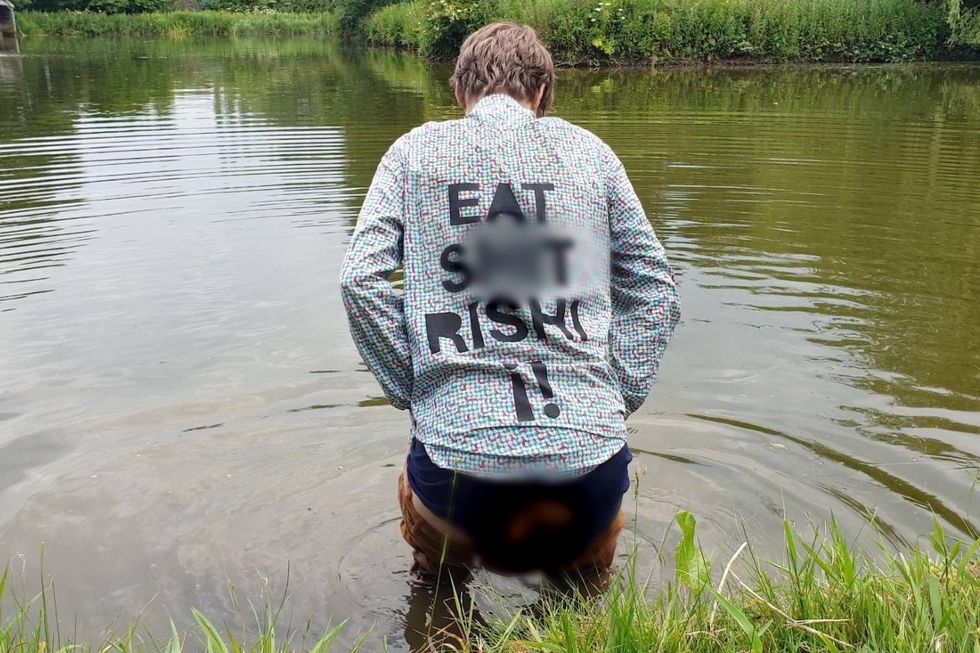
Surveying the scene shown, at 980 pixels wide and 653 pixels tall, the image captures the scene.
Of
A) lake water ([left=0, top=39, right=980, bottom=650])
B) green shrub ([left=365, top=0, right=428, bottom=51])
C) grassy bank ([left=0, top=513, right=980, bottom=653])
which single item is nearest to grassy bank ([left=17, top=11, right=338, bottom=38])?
green shrub ([left=365, top=0, right=428, bottom=51])

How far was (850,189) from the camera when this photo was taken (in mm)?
8680

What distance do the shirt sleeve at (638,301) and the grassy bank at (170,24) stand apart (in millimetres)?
48791

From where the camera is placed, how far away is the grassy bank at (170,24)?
47062 millimetres

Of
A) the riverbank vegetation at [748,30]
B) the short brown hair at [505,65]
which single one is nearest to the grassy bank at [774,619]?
the short brown hair at [505,65]

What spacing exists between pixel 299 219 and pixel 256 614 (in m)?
5.67

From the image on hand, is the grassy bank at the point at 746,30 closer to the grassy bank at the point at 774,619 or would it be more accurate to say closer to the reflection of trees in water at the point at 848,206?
the reflection of trees in water at the point at 848,206

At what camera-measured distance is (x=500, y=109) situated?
2381mm

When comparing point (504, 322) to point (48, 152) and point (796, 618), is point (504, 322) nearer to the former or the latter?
point (796, 618)

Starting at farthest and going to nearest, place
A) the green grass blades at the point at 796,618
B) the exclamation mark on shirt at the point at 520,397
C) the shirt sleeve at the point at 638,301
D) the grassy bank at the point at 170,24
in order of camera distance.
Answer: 1. the grassy bank at the point at 170,24
2. the shirt sleeve at the point at 638,301
3. the exclamation mark on shirt at the point at 520,397
4. the green grass blades at the point at 796,618

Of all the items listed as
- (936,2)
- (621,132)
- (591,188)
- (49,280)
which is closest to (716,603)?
(591,188)

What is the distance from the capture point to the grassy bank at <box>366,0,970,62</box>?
2591 centimetres

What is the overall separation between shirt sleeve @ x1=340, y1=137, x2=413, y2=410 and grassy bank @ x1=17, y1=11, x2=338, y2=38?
160 feet

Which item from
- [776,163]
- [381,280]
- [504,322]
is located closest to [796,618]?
[504,322]

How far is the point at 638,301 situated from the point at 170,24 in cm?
5308
